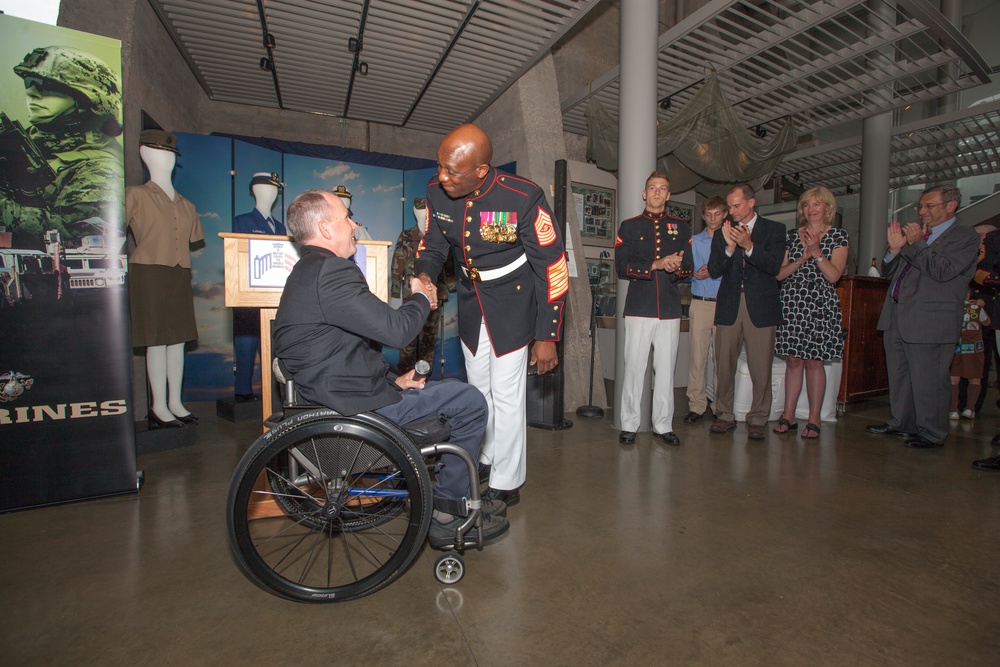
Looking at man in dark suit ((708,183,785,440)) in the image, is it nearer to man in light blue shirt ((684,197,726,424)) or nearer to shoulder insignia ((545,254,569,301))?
man in light blue shirt ((684,197,726,424))

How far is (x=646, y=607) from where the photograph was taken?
1.58 meters

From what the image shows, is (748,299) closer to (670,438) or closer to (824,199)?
(824,199)

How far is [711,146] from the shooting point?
15.3ft

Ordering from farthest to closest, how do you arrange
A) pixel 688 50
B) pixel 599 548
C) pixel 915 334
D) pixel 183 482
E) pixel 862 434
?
pixel 688 50
pixel 862 434
pixel 915 334
pixel 183 482
pixel 599 548

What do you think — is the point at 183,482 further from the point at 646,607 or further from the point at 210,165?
the point at 210,165

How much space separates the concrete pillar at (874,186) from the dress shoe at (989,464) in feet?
18.6

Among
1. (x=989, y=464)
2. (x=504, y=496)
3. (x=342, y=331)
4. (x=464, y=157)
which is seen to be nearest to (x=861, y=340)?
(x=989, y=464)

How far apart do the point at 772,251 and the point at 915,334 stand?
1.07m

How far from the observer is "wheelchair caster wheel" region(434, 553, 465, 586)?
1.70 m

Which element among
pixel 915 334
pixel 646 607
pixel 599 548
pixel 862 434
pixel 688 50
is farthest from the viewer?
pixel 688 50

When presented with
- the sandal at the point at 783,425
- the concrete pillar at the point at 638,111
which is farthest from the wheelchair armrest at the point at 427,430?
the sandal at the point at 783,425

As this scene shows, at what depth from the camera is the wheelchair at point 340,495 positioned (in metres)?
1.46

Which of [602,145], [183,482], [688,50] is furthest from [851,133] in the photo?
[183,482]

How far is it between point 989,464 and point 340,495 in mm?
3699
